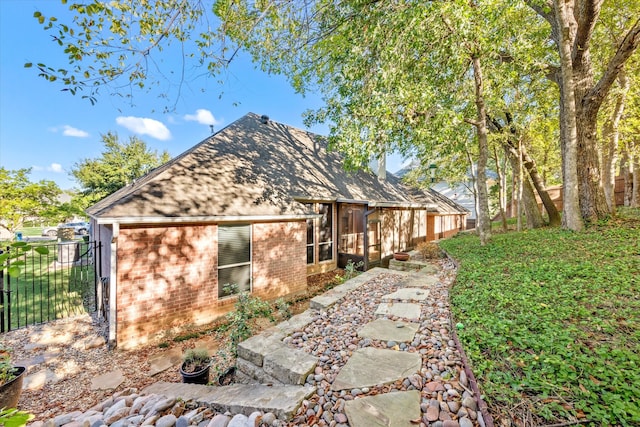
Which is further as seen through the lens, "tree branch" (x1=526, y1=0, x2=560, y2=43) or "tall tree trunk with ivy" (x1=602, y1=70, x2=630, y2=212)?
"tall tree trunk with ivy" (x1=602, y1=70, x2=630, y2=212)

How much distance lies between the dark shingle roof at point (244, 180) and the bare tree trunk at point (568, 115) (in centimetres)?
648

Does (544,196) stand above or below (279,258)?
above

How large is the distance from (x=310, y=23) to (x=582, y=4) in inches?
292

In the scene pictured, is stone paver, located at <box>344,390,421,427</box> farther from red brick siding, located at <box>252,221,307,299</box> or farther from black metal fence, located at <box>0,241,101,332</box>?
black metal fence, located at <box>0,241,101,332</box>

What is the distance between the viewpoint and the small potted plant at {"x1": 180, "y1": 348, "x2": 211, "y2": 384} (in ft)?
11.7

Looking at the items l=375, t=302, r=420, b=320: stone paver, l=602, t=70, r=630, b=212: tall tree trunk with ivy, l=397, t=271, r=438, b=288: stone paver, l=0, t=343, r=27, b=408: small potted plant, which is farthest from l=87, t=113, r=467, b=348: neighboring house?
l=602, t=70, r=630, b=212: tall tree trunk with ivy

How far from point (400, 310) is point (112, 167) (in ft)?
75.7

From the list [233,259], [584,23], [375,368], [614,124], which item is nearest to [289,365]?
[375,368]

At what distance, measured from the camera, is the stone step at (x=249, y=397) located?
94.0 inches

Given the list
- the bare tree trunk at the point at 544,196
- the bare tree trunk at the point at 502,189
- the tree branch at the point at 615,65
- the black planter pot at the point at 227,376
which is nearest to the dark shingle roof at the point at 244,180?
the black planter pot at the point at 227,376

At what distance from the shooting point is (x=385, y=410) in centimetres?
215

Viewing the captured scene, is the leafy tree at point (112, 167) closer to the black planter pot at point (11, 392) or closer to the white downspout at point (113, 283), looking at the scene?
the white downspout at point (113, 283)

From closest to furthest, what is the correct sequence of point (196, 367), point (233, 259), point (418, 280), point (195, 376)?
→ point (195, 376) < point (196, 367) < point (418, 280) < point (233, 259)

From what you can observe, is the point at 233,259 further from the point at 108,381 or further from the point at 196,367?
the point at 108,381
